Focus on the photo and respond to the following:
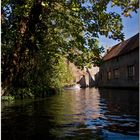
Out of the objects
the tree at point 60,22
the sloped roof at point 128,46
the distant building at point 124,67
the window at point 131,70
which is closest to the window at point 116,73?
the distant building at point 124,67

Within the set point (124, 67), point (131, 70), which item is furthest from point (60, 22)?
point (124, 67)

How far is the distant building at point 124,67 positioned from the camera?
39.3m

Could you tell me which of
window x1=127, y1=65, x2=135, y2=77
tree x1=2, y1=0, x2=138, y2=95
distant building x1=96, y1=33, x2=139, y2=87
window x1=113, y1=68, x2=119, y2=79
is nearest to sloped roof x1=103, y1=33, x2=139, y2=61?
distant building x1=96, y1=33, x2=139, y2=87

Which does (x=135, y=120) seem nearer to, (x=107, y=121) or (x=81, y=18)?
(x=107, y=121)

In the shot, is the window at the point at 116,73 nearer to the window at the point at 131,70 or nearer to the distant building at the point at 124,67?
the distant building at the point at 124,67

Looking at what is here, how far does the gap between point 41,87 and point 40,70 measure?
5.71ft

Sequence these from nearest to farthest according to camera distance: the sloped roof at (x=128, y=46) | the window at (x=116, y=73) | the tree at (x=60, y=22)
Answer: the tree at (x=60, y=22), the sloped roof at (x=128, y=46), the window at (x=116, y=73)

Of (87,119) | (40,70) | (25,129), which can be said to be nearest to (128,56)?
(40,70)

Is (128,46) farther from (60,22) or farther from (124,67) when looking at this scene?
(60,22)

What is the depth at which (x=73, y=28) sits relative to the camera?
1244cm

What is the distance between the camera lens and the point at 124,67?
4403 centimetres

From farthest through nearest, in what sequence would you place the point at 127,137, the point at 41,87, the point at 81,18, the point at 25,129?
the point at 41,87
the point at 81,18
the point at 25,129
the point at 127,137

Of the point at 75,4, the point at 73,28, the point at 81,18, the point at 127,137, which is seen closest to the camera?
the point at 127,137

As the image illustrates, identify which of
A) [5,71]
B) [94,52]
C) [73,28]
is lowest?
[5,71]
